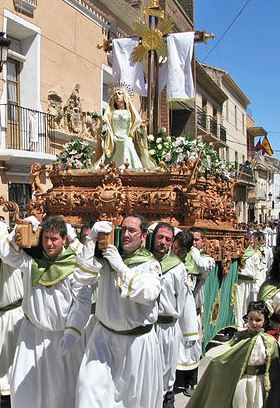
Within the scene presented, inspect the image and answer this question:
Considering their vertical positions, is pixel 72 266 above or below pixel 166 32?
below

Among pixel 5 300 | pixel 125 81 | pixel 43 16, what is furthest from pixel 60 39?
pixel 5 300

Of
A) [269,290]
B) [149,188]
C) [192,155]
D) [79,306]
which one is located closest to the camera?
[79,306]

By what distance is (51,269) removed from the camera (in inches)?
170

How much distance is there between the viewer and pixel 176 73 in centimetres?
1143

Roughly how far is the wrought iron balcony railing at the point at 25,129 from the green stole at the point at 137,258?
9231 millimetres

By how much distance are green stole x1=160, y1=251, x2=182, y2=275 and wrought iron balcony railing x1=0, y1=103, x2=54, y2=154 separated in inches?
334

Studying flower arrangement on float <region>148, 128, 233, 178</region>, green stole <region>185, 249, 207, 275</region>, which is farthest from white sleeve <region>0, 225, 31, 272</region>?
flower arrangement on float <region>148, 128, 233, 178</region>

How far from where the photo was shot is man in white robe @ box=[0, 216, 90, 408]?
422 cm

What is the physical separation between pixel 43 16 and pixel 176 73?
16.1 ft

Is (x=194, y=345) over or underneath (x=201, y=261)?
underneath

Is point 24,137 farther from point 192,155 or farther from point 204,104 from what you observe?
point 204,104

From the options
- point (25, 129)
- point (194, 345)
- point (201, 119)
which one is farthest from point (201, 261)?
point (201, 119)

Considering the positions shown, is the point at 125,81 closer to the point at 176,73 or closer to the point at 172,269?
the point at 176,73

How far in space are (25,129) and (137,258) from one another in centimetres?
1035
